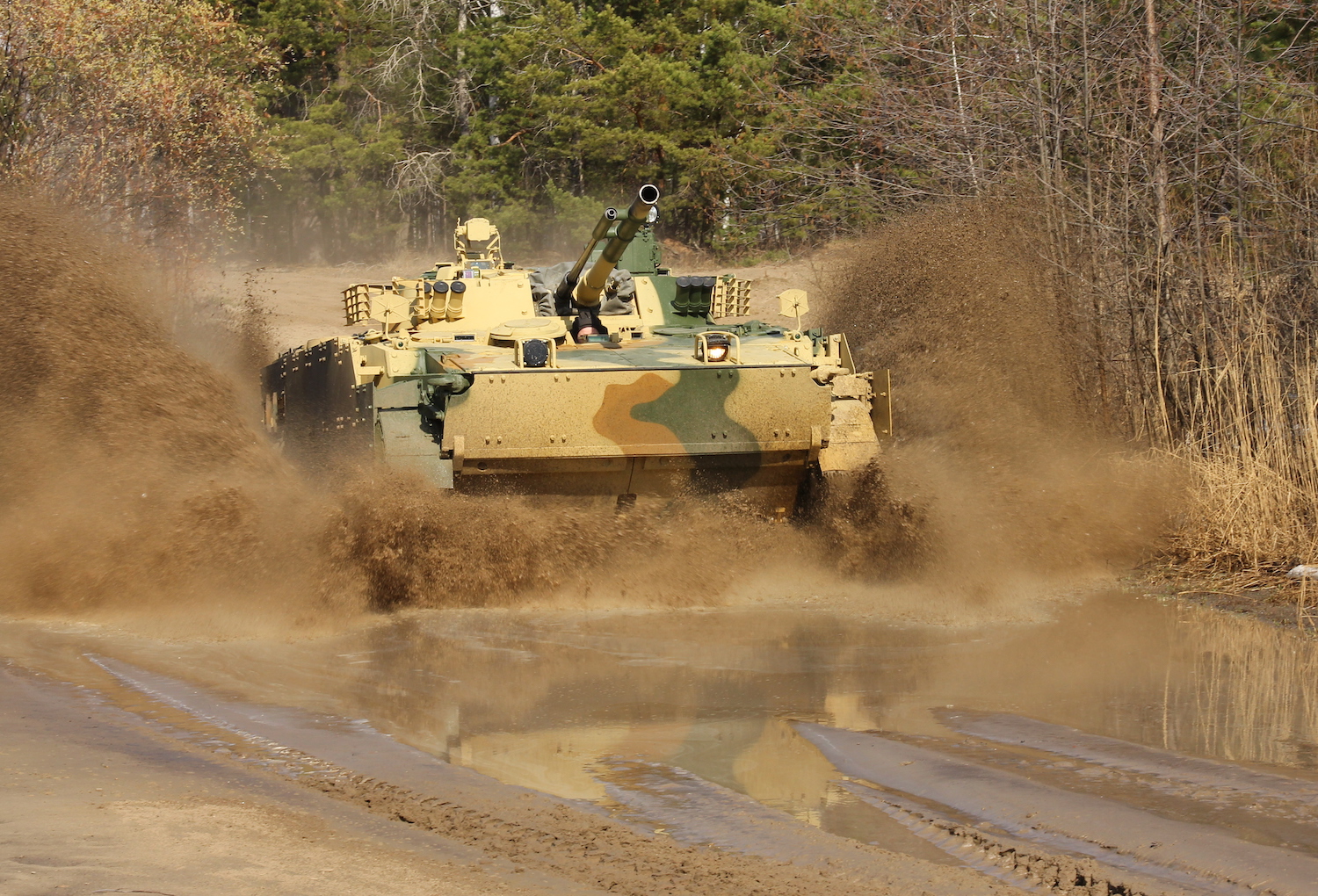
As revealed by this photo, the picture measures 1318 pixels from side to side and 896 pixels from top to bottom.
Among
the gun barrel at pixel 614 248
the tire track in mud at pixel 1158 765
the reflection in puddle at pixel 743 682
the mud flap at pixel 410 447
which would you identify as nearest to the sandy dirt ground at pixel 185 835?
the reflection in puddle at pixel 743 682

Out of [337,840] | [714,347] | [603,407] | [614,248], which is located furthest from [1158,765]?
[614,248]

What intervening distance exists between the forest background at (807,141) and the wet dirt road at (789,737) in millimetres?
2705

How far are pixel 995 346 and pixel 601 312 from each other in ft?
11.4

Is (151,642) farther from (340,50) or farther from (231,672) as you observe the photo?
(340,50)

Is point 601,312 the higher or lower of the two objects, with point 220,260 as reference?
lower

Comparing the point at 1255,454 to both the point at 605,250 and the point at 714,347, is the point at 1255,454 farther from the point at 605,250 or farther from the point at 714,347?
the point at 605,250

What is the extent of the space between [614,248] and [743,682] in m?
4.59

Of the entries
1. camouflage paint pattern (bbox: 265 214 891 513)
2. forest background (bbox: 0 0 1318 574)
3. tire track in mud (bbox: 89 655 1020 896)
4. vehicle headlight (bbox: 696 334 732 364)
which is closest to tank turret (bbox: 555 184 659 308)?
camouflage paint pattern (bbox: 265 214 891 513)

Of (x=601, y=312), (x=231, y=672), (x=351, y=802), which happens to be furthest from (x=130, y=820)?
(x=601, y=312)

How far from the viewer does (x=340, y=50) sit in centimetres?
3634

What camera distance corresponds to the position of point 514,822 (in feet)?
15.0

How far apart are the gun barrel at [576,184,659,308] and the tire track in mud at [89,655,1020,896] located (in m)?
4.64

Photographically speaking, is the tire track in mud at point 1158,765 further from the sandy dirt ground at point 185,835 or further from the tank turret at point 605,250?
the tank turret at point 605,250

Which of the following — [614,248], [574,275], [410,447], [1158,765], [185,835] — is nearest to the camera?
[185,835]
